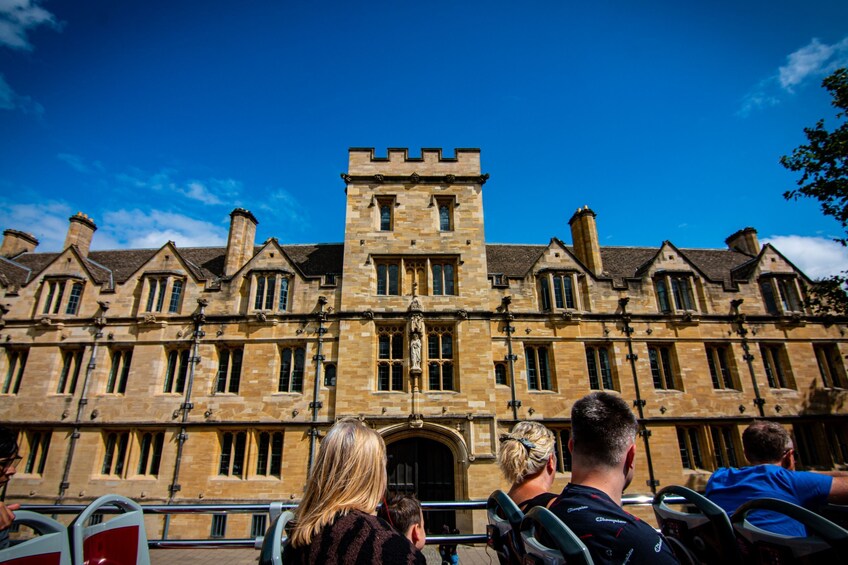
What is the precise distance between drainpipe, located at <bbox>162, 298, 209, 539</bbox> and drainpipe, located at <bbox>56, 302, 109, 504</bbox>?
3.88m

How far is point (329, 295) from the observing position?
17.4 m

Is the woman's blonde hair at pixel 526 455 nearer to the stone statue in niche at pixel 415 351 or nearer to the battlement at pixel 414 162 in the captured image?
the stone statue in niche at pixel 415 351

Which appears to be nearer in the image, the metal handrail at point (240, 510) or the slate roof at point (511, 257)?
the metal handrail at point (240, 510)

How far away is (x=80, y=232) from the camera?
70.1 feet

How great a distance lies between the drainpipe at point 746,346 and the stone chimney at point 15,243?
36.9 metres

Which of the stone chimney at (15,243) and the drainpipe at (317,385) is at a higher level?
the stone chimney at (15,243)

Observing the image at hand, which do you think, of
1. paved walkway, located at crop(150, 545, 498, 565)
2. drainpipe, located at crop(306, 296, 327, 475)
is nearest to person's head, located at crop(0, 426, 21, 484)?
paved walkway, located at crop(150, 545, 498, 565)

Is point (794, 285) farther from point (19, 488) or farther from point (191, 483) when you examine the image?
point (19, 488)

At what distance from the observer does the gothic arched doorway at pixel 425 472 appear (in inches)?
592

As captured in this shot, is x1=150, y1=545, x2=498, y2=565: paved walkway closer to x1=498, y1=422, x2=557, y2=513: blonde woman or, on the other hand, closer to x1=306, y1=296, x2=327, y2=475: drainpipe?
x1=306, y1=296, x2=327, y2=475: drainpipe

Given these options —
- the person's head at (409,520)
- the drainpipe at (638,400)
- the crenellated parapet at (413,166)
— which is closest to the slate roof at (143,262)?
the crenellated parapet at (413,166)

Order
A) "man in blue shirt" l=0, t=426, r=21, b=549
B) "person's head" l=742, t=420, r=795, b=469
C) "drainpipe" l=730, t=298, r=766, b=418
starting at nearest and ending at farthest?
"man in blue shirt" l=0, t=426, r=21, b=549 < "person's head" l=742, t=420, r=795, b=469 < "drainpipe" l=730, t=298, r=766, b=418

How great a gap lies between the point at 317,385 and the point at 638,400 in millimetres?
12749

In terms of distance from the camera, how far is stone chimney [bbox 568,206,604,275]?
64.3 feet
